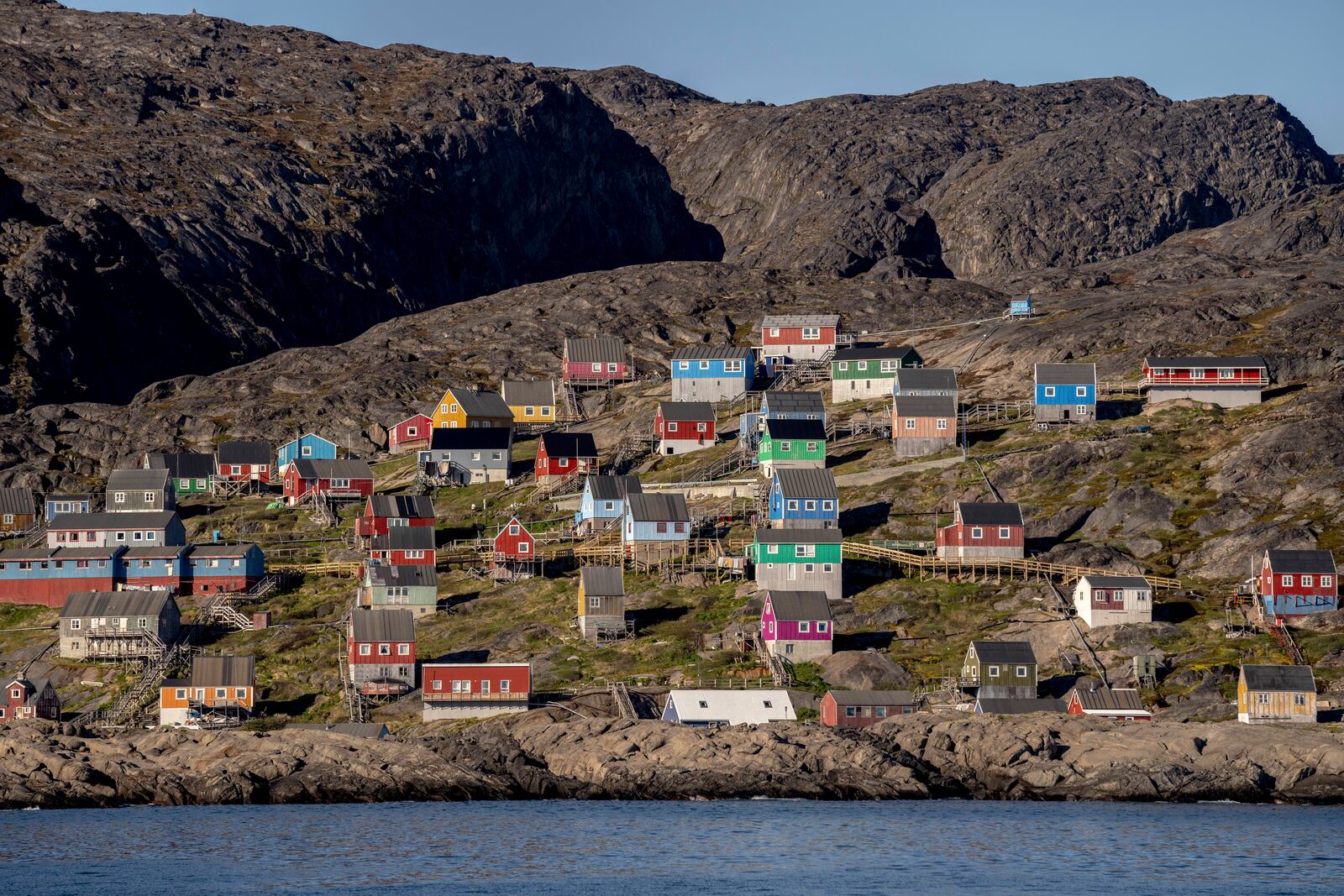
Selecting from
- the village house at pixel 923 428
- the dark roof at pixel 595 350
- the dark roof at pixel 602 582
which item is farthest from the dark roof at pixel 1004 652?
the dark roof at pixel 595 350

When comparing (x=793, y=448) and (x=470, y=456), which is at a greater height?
(x=470, y=456)

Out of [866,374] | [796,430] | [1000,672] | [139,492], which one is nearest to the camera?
[1000,672]

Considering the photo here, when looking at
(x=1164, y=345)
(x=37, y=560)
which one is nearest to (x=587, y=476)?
(x=37, y=560)

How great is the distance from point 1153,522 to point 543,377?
82.9 m

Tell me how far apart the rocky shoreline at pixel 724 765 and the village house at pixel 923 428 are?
48259mm

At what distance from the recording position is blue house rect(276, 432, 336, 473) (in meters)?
165

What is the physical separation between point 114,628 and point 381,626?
62.8ft

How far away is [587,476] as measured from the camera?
472 ft

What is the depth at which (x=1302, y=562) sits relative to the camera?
110375mm

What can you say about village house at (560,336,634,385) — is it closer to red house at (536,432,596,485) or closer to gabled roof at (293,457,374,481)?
red house at (536,432,596,485)

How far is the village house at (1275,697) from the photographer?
96562 mm

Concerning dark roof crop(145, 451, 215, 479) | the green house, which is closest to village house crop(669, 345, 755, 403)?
the green house

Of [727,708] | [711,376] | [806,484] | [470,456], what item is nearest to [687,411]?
[711,376]

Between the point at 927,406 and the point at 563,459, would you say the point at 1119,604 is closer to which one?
the point at 927,406
